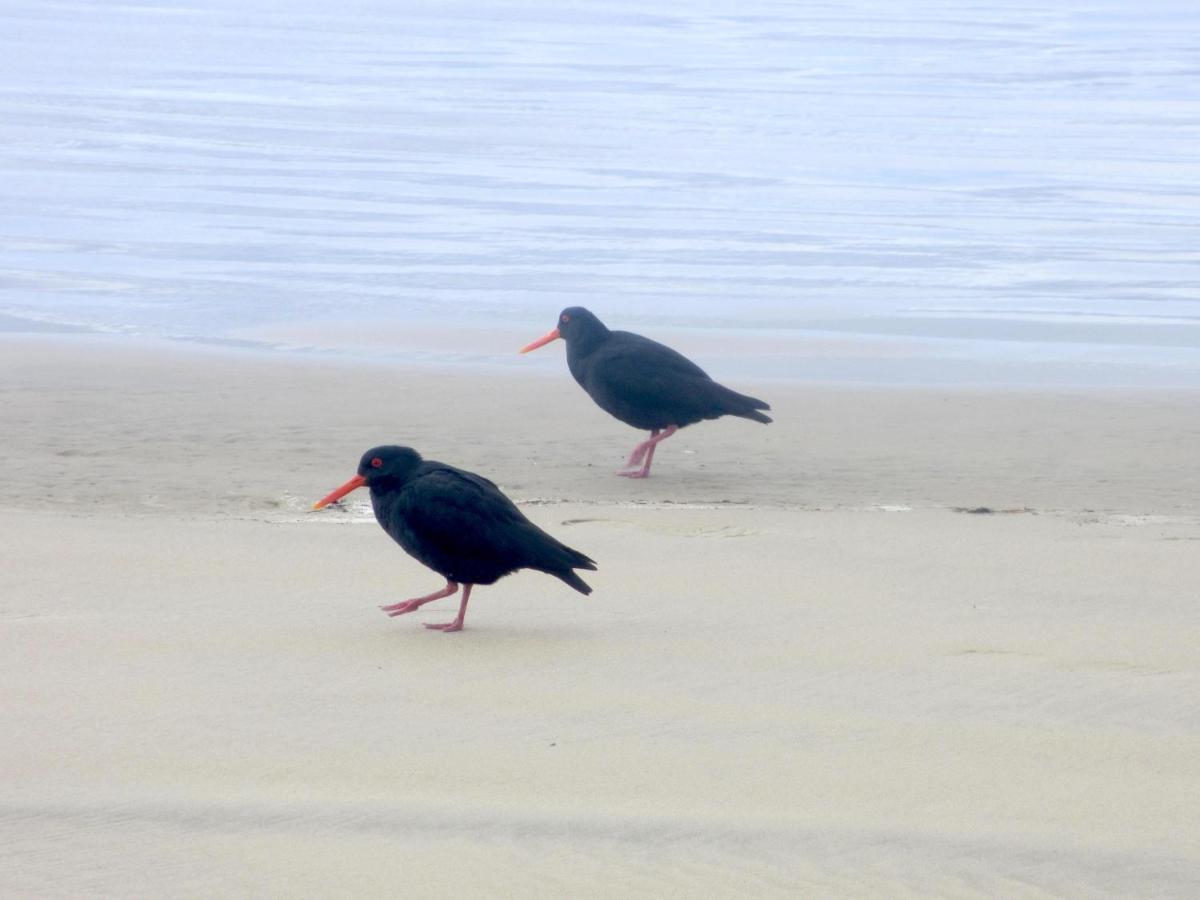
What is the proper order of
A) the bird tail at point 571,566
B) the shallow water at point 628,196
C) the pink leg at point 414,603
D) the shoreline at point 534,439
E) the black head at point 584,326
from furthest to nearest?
the shallow water at point 628,196 → the black head at point 584,326 → the shoreline at point 534,439 → the pink leg at point 414,603 → the bird tail at point 571,566

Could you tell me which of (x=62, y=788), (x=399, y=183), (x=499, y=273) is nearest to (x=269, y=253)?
(x=499, y=273)

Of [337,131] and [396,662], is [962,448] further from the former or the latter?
[337,131]

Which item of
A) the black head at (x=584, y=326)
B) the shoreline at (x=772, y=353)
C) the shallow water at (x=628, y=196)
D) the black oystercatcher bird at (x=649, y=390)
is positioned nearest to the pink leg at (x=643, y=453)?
the black oystercatcher bird at (x=649, y=390)

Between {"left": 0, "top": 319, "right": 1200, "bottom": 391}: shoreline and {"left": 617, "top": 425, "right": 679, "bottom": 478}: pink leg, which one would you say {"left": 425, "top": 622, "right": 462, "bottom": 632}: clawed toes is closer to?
{"left": 617, "top": 425, "right": 679, "bottom": 478}: pink leg

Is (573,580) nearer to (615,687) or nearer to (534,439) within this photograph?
(615,687)

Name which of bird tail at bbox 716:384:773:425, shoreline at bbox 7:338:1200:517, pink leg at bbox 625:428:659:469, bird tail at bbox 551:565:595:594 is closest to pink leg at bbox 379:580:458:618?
bird tail at bbox 551:565:595:594

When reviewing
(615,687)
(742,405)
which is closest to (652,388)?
(742,405)

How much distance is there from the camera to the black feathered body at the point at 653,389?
32.9ft

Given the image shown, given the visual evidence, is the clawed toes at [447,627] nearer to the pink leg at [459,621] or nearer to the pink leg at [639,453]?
the pink leg at [459,621]

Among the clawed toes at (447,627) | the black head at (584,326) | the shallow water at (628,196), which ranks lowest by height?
the clawed toes at (447,627)

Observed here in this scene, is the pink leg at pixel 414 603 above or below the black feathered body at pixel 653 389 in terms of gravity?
below

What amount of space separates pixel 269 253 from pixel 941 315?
6.64 m

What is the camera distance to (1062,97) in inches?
1243

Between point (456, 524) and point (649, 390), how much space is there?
14.3 ft
